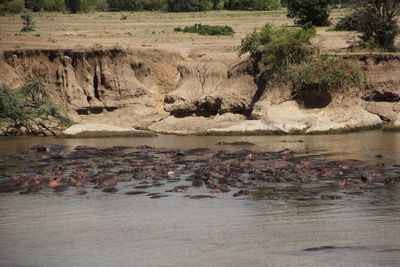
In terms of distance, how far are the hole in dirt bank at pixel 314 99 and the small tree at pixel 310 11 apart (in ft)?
54.3

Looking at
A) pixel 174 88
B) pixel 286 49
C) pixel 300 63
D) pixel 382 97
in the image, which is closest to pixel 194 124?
pixel 174 88

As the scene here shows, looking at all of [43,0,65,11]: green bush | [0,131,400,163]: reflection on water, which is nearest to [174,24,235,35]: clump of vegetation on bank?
[0,131,400,163]: reflection on water

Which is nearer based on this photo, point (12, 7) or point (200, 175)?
point (200, 175)

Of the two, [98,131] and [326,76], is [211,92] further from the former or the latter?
[98,131]

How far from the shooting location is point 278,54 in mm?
42375

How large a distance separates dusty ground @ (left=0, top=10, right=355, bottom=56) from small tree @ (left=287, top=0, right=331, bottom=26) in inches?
96.3

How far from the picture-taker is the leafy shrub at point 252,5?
77750 mm

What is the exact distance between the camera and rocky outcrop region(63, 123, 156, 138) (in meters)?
39.0

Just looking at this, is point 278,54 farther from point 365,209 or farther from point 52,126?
point 365,209

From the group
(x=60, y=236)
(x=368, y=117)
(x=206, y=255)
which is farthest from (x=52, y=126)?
(x=206, y=255)

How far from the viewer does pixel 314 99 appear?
136ft

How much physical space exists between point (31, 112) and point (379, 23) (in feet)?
62.1

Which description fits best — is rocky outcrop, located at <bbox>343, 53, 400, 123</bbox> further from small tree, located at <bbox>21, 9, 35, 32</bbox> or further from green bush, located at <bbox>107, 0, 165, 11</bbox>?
green bush, located at <bbox>107, 0, 165, 11</bbox>

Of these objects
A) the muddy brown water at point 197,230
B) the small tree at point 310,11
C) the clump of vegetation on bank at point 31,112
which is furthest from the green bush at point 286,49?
the muddy brown water at point 197,230
